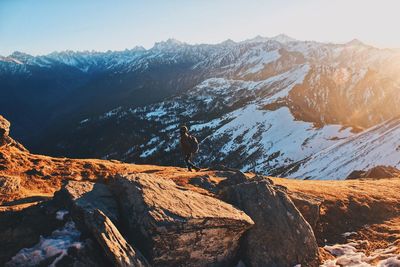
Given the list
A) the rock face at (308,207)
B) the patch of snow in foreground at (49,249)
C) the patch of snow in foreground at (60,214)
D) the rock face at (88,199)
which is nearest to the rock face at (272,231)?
the rock face at (308,207)

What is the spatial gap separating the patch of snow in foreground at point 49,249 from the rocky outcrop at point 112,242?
82cm

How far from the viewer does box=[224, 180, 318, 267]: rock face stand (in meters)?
16.8

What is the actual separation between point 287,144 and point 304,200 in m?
99.5

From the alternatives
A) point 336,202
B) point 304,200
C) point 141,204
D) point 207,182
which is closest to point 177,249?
point 141,204

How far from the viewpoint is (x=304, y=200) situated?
2131 cm

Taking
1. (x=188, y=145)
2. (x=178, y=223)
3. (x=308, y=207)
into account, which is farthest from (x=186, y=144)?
(x=178, y=223)

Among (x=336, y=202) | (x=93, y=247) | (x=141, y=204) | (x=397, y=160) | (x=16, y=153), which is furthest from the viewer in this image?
(x=397, y=160)

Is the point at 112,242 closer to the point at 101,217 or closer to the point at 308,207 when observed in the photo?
→ the point at 101,217

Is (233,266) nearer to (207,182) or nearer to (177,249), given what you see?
(177,249)

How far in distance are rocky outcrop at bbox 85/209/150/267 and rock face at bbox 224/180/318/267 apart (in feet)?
17.0

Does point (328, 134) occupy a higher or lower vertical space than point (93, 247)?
lower

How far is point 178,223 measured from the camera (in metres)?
14.9

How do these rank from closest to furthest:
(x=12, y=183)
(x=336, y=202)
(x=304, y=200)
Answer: (x=12, y=183) < (x=304, y=200) < (x=336, y=202)

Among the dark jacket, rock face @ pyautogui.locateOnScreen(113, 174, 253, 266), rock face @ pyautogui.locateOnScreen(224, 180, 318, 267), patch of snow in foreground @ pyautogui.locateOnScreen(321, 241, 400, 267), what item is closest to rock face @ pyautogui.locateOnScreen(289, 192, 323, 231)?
patch of snow in foreground @ pyautogui.locateOnScreen(321, 241, 400, 267)
